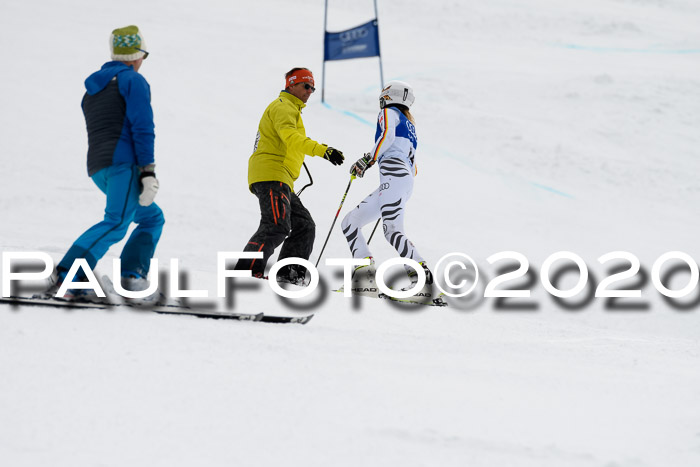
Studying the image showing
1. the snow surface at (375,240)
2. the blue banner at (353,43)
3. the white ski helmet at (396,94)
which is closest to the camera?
the snow surface at (375,240)

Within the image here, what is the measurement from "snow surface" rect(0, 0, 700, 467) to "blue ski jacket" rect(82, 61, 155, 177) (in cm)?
87

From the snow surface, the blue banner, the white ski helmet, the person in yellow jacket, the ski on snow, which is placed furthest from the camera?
the blue banner

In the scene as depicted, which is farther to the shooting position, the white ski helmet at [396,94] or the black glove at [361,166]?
the white ski helmet at [396,94]

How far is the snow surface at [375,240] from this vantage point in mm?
2820

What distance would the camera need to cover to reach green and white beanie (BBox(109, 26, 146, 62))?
4148 millimetres

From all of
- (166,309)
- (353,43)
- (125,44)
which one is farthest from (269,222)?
(353,43)

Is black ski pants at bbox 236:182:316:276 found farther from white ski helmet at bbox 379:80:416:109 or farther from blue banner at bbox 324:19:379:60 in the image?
blue banner at bbox 324:19:379:60

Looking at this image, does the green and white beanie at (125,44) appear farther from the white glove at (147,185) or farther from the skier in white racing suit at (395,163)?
the skier in white racing suit at (395,163)

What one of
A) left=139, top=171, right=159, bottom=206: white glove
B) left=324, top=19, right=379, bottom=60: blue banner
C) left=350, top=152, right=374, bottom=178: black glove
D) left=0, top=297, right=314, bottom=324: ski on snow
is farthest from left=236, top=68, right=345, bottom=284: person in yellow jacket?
left=324, top=19, right=379, bottom=60: blue banner

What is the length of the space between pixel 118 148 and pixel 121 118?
0.55 ft

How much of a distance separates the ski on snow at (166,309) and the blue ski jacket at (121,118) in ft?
2.46

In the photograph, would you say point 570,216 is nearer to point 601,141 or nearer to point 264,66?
point 601,141

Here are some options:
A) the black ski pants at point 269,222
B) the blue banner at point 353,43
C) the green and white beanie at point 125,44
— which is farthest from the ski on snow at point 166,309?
the blue banner at point 353,43

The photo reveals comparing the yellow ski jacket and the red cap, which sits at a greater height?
the red cap
